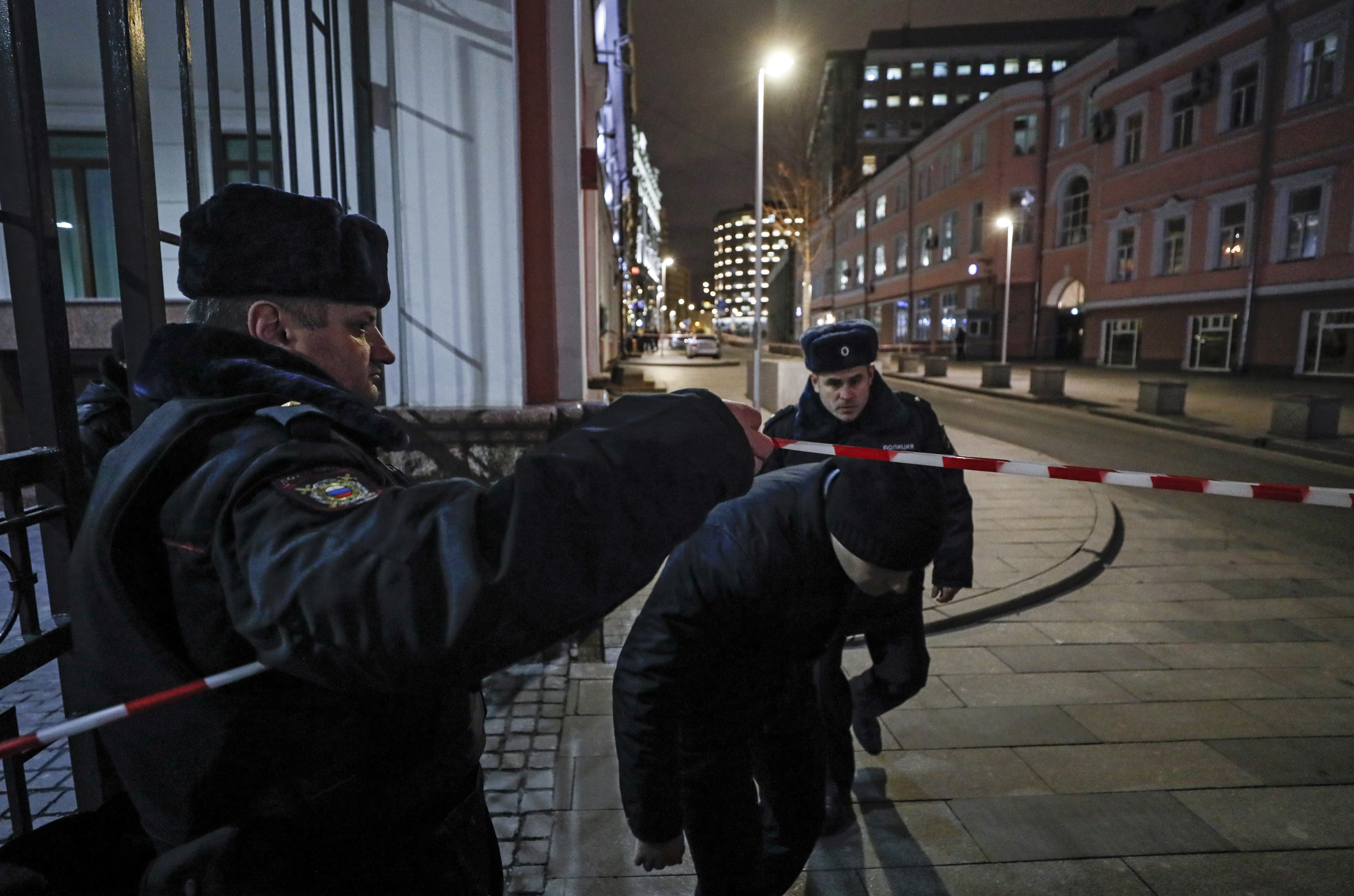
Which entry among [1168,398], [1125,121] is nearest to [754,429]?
[1168,398]

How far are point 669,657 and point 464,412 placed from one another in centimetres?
280

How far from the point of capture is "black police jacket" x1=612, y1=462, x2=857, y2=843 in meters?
2.12

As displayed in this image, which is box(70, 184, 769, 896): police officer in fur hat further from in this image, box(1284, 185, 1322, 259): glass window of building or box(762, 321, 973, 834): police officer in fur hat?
box(1284, 185, 1322, 259): glass window of building

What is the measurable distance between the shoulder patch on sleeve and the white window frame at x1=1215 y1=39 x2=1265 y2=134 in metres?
32.0

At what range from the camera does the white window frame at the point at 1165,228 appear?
27.7 m

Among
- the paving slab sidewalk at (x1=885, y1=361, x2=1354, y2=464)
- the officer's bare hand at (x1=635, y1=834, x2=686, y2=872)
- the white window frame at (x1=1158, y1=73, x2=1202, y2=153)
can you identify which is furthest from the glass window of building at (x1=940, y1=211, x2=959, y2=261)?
the officer's bare hand at (x1=635, y1=834, x2=686, y2=872)

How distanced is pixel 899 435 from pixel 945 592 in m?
0.88

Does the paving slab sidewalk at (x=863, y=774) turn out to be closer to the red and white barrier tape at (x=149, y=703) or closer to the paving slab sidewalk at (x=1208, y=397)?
the red and white barrier tape at (x=149, y=703)

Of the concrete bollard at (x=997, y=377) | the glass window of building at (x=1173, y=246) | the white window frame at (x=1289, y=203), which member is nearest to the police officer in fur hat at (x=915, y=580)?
the concrete bollard at (x=997, y=377)

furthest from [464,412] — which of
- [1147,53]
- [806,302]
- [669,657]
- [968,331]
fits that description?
[968,331]

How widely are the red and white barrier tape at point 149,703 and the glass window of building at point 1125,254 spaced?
35.6 meters

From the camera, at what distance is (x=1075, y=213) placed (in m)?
35.8

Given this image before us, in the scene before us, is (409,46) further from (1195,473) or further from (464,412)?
(1195,473)

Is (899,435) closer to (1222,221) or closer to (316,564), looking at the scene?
(316,564)
